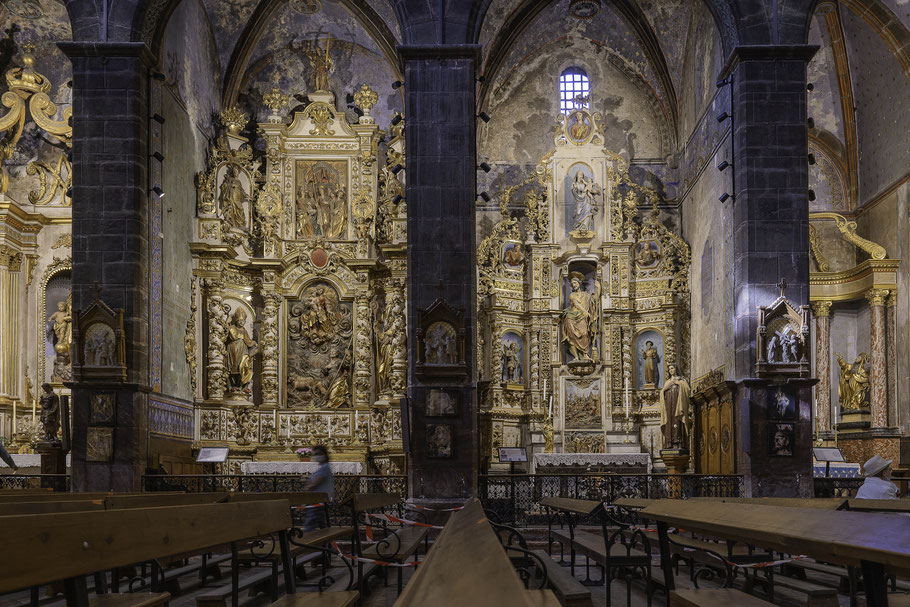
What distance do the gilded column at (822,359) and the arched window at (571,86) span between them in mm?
7225

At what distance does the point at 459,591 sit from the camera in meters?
2.30

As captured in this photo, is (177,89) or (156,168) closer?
(156,168)

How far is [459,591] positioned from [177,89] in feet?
55.0

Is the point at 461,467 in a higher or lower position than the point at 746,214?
lower

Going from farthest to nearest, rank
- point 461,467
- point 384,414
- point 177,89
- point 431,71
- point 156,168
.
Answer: point 384,414
point 177,89
point 156,168
point 431,71
point 461,467

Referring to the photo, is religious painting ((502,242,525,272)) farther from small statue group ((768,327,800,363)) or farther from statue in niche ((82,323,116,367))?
statue in niche ((82,323,116,367))

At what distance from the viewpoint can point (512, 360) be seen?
2053 centimetres

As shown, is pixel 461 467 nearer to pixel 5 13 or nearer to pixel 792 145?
pixel 792 145

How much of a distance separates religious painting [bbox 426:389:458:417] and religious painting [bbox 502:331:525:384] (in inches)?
282

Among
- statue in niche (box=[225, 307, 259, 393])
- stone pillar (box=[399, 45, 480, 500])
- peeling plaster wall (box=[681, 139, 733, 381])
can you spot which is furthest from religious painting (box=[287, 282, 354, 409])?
peeling plaster wall (box=[681, 139, 733, 381])

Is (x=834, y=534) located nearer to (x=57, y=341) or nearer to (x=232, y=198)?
(x=232, y=198)

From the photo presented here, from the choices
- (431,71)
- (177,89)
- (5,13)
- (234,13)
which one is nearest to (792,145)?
(431,71)

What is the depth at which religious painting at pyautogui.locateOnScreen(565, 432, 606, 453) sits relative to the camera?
2011 cm

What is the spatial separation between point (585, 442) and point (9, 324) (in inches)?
468
